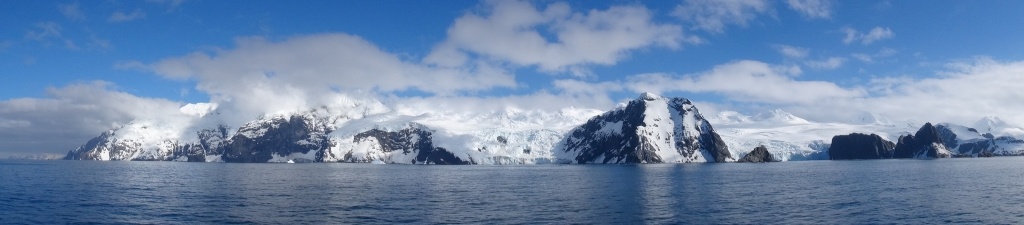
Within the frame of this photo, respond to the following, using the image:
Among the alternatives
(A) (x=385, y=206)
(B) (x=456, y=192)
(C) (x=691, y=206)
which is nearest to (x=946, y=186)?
(C) (x=691, y=206)

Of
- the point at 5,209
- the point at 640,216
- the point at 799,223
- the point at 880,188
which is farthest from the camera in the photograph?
the point at 880,188

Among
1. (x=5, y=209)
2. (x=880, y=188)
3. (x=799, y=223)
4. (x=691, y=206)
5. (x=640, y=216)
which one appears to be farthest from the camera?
(x=880, y=188)

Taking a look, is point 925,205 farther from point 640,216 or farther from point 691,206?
point 640,216

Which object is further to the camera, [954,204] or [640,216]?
[954,204]

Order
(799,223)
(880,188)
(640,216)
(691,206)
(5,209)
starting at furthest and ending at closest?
(880,188)
(691,206)
(5,209)
(640,216)
(799,223)

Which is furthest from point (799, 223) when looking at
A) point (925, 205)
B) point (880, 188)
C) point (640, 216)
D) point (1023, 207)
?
point (880, 188)

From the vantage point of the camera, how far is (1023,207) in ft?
240

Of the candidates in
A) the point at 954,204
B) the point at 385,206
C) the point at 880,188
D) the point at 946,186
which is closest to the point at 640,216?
the point at 385,206

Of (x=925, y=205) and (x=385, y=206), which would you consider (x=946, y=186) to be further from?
(x=385, y=206)

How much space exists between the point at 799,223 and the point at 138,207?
67971 millimetres

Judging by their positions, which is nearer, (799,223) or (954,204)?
(799,223)

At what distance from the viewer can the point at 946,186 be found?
4176 inches

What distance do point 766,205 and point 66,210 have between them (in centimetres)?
7429

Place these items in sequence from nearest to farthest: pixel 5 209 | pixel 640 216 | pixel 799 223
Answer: pixel 799 223, pixel 640 216, pixel 5 209
